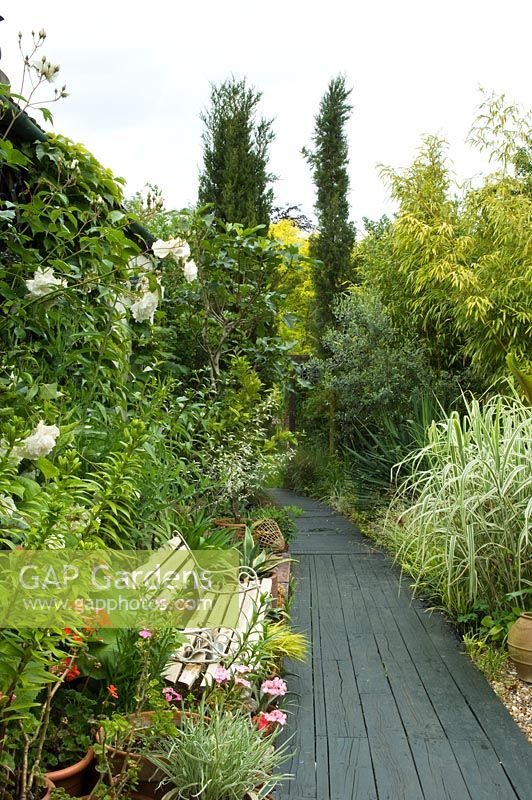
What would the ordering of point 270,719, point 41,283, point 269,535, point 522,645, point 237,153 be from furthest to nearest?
point 237,153 < point 269,535 < point 522,645 < point 41,283 < point 270,719

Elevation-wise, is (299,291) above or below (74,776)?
above

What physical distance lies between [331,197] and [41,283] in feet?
31.1

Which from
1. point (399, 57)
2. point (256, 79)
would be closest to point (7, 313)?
point (399, 57)

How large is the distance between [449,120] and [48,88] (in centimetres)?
693

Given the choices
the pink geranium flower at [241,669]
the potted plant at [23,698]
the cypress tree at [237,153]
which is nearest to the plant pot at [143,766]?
the potted plant at [23,698]

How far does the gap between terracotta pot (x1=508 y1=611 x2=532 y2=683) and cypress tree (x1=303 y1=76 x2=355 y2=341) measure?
8218 mm

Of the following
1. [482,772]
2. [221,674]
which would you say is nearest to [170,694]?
[221,674]

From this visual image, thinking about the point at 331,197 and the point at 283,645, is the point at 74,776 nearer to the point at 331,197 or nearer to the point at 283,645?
the point at 283,645

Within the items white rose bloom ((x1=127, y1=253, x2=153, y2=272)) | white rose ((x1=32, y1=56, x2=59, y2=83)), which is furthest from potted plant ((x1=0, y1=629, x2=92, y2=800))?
white rose bloom ((x1=127, y1=253, x2=153, y2=272))

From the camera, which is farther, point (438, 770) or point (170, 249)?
point (170, 249)

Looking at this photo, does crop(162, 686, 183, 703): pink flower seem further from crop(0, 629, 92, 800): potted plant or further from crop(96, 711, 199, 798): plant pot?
crop(0, 629, 92, 800): potted plant

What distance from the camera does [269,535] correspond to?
522 cm

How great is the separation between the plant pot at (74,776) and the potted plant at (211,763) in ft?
0.54

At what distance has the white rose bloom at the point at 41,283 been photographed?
259 cm
